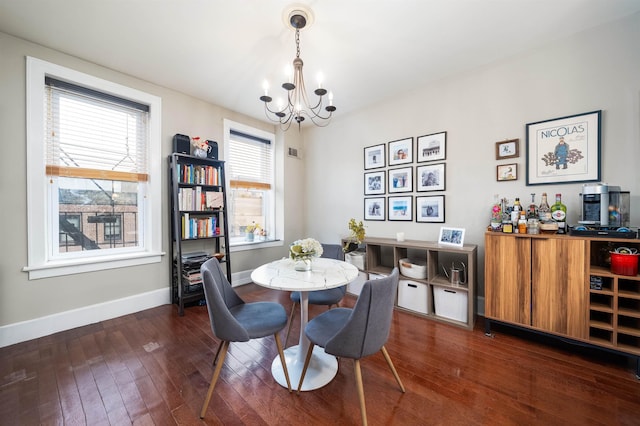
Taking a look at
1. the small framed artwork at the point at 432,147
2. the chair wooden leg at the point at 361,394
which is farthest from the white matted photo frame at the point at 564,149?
the chair wooden leg at the point at 361,394

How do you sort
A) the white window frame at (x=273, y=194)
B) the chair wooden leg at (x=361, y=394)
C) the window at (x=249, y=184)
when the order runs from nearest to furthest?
the chair wooden leg at (x=361, y=394) < the white window frame at (x=273, y=194) < the window at (x=249, y=184)

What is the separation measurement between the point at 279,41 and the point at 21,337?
3.64 meters

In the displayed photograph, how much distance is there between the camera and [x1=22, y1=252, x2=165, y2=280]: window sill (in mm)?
2328

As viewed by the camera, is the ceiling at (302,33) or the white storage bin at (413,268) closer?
the ceiling at (302,33)

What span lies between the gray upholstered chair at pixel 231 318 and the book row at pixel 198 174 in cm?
166

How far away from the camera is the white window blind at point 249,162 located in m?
3.93

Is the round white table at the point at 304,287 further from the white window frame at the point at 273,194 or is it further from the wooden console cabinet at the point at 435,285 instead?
the white window frame at the point at 273,194

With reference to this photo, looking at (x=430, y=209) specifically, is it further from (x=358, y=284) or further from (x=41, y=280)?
(x=41, y=280)

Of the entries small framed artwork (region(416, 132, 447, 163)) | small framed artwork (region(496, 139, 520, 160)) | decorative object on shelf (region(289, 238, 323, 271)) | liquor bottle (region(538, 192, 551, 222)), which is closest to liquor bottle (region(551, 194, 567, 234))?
liquor bottle (region(538, 192, 551, 222))

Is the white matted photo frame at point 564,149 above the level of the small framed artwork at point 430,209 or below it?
above

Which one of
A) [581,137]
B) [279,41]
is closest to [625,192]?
[581,137]

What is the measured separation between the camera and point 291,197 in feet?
14.8

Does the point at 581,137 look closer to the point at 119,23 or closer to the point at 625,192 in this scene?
the point at 625,192

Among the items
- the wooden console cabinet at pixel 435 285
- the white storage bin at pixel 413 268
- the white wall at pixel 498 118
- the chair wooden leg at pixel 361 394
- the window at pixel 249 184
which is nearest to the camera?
the chair wooden leg at pixel 361 394
